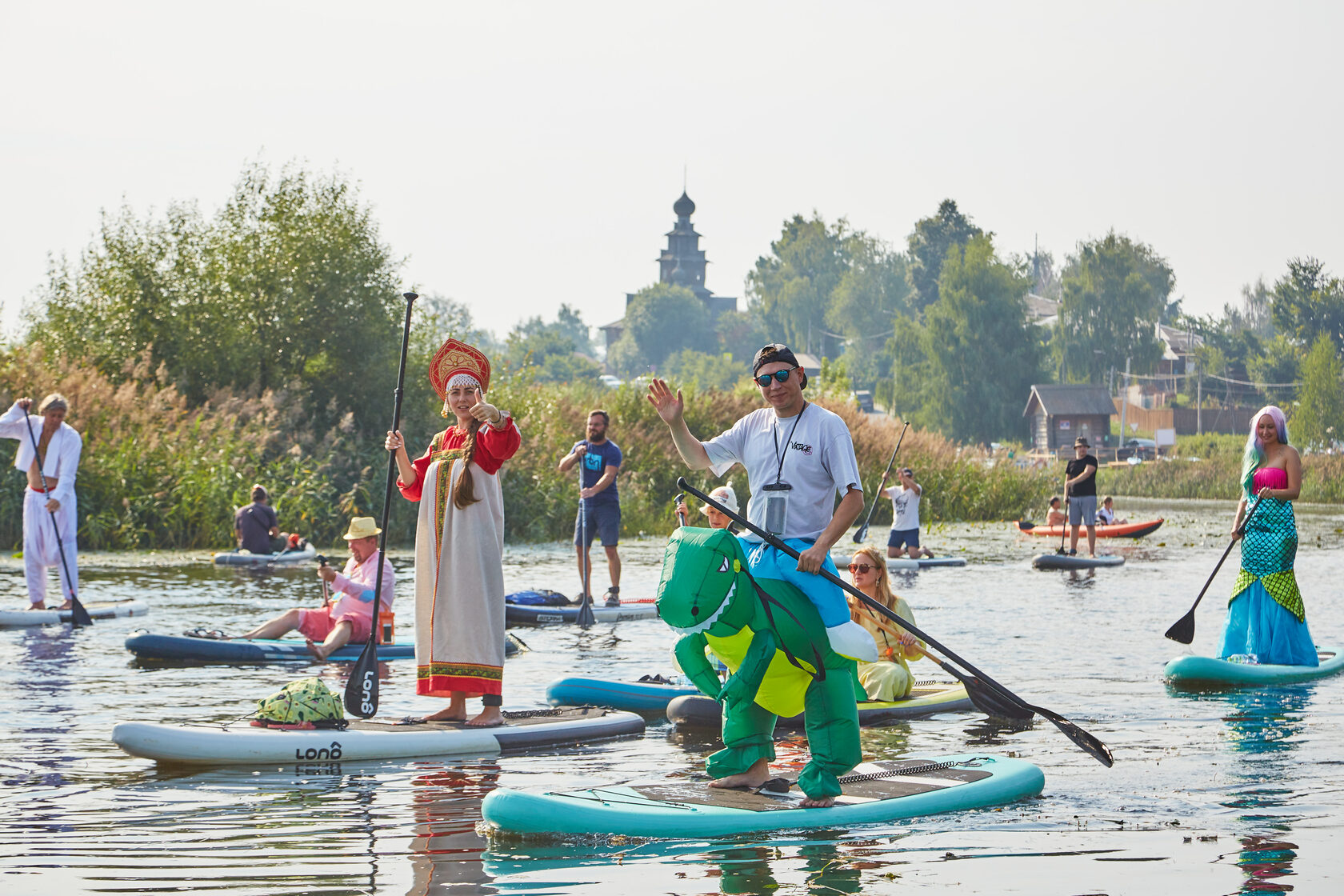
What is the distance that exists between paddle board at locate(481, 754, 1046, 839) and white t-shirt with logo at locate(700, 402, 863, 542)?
1.08 metres

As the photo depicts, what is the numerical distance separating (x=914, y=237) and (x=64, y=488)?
107551 mm

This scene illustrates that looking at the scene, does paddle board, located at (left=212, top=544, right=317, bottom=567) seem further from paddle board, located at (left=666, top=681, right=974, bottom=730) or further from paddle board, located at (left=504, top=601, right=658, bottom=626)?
paddle board, located at (left=666, top=681, right=974, bottom=730)

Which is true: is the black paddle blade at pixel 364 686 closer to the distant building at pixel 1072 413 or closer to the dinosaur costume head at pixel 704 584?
the dinosaur costume head at pixel 704 584

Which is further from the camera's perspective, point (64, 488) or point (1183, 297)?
point (1183, 297)

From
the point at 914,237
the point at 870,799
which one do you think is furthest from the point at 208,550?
the point at 914,237

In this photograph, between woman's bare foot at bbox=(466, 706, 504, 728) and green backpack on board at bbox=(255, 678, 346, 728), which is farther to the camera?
woman's bare foot at bbox=(466, 706, 504, 728)

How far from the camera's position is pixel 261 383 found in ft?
94.6

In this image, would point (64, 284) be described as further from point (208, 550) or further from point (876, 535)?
point (876, 535)

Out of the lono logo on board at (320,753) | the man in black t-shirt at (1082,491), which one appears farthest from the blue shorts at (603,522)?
the man in black t-shirt at (1082,491)

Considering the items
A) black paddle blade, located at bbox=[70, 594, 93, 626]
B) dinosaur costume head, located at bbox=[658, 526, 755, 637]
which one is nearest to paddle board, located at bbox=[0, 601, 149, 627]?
black paddle blade, located at bbox=[70, 594, 93, 626]

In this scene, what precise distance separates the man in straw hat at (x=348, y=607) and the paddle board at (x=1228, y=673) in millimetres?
5253

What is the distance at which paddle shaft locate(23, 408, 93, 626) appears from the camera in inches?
508

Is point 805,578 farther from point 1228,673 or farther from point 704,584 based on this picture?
point 1228,673

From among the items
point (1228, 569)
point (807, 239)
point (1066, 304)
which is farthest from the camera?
point (807, 239)
